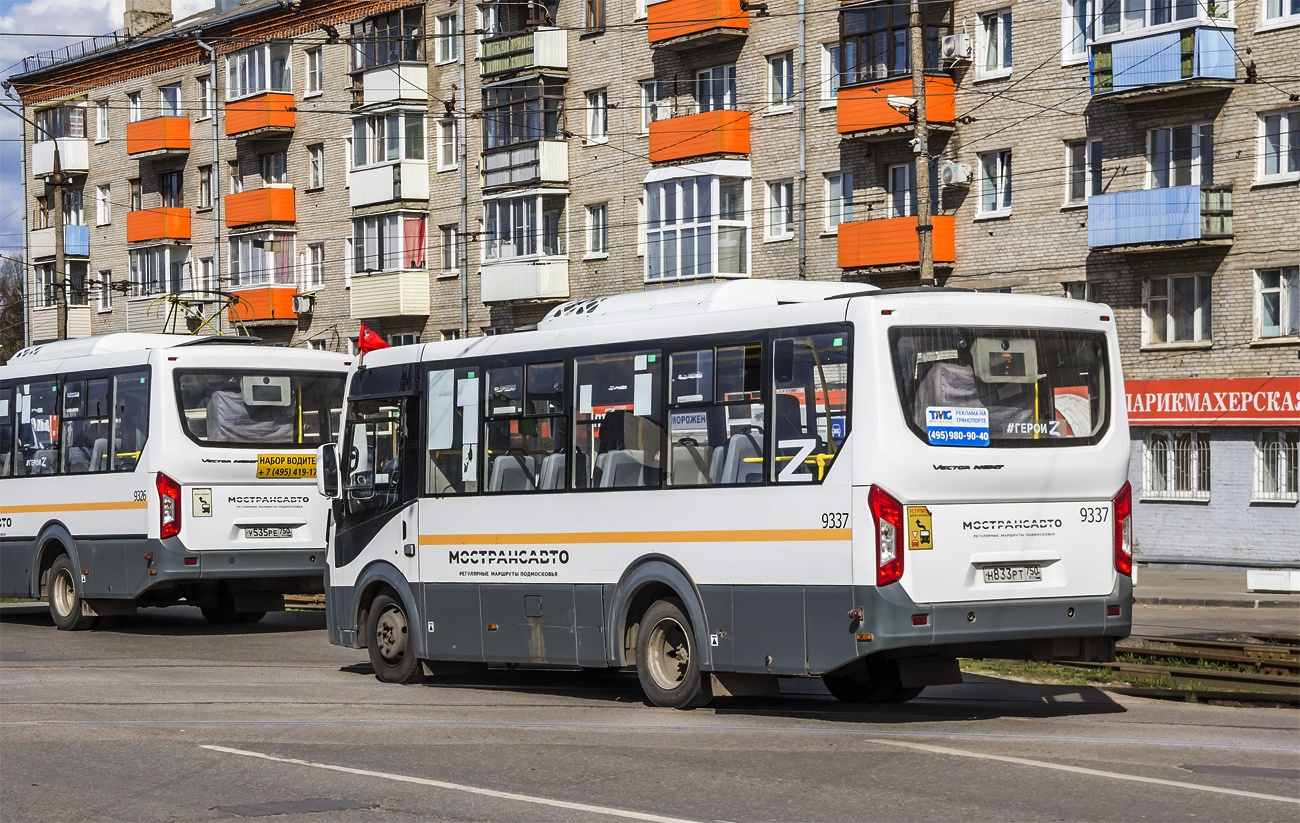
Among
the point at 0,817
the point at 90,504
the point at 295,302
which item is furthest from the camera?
the point at 295,302

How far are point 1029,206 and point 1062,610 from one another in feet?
87.3

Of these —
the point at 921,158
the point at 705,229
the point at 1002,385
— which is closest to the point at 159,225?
the point at 705,229

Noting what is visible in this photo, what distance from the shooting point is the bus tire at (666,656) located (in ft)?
44.4

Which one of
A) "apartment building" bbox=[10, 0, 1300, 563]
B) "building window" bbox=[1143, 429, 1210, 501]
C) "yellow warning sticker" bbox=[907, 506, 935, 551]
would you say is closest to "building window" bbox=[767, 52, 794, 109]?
"apartment building" bbox=[10, 0, 1300, 563]

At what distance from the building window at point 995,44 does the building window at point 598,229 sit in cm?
1186

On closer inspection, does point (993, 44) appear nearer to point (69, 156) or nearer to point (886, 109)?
point (886, 109)

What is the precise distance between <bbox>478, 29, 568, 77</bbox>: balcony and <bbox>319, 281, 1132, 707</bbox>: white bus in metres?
34.2

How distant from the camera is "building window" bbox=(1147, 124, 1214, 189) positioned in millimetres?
35219

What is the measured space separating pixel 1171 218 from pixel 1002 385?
77.9ft

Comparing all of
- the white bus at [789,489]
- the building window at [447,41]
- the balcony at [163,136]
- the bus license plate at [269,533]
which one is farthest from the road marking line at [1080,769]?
the balcony at [163,136]

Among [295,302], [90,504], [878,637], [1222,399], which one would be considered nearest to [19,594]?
[90,504]

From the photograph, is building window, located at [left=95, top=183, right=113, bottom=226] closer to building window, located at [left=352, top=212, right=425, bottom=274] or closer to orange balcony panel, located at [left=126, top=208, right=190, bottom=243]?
orange balcony panel, located at [left=126, top=208, right=190, bottom=243]

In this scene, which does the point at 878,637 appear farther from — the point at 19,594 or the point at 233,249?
the point at 233,249

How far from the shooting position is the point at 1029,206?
38.2 meters
